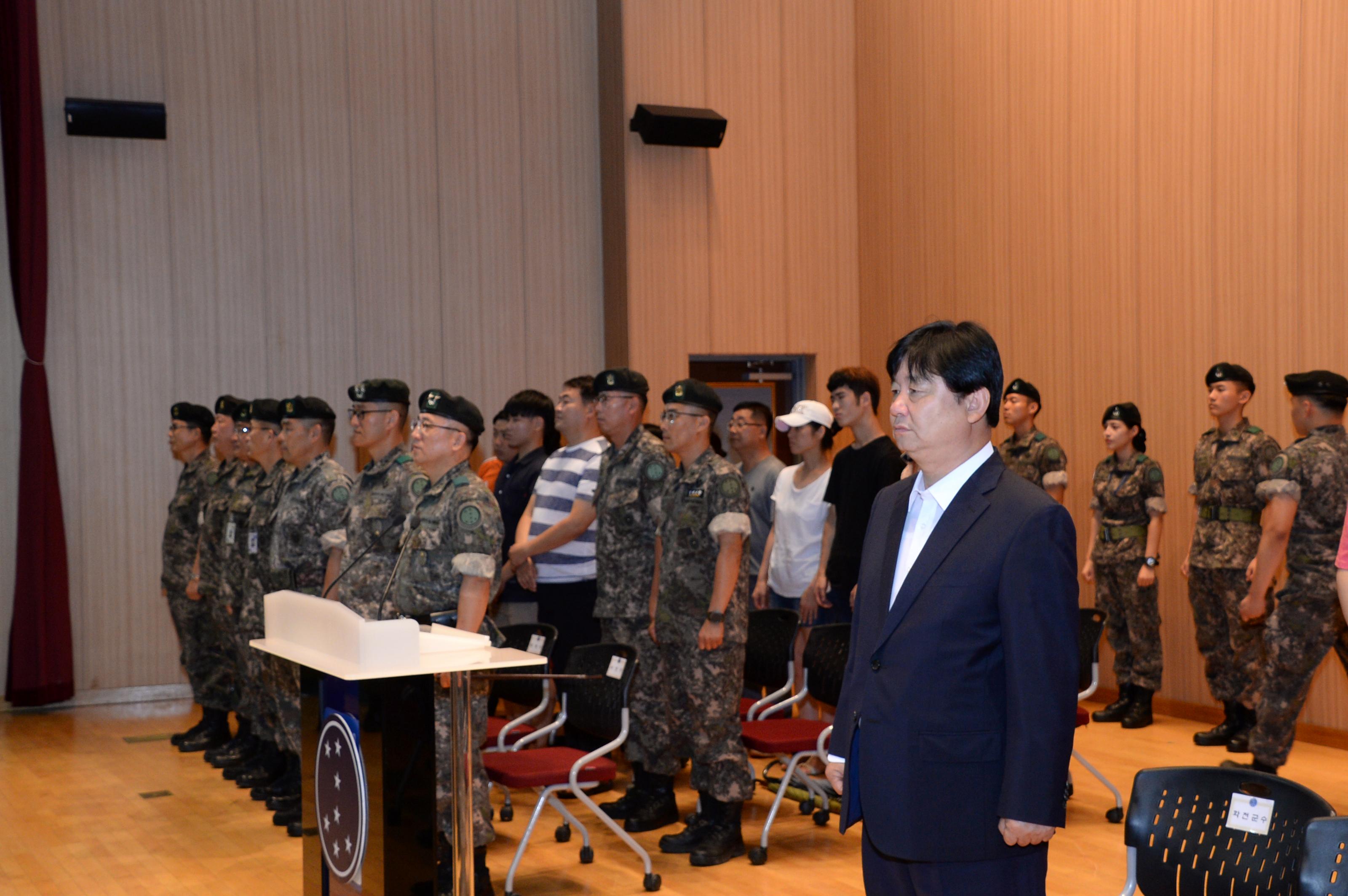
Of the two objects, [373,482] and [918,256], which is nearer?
[373,482]

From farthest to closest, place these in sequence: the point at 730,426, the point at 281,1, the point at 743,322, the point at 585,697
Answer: the point at 743,322, the point at 281,1, the point at 730,426, the point at 585,697

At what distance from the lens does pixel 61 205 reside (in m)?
7.86

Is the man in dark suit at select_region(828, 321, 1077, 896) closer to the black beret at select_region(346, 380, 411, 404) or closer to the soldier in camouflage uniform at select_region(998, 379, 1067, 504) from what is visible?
the black beret at select_region(346, 380, 411, 404)

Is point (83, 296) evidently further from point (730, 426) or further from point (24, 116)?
point (730, 426)

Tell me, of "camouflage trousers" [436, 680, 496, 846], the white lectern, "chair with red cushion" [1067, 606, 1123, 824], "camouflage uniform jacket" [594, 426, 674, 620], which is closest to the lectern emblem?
the white lectern

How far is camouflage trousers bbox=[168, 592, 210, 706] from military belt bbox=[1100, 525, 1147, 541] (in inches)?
199

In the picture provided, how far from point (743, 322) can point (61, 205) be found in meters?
4.81

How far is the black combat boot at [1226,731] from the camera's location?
19.5 ft

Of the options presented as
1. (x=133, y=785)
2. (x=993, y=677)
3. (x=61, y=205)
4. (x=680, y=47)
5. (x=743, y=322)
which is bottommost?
(x=133, y=785)

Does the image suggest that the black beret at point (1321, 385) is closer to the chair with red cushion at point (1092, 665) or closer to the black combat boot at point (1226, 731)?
the chair with red cushion at point (1092, 665)

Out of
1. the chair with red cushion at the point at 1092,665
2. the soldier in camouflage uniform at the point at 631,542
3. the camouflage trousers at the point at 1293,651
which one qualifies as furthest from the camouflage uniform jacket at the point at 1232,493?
the soldier in camouflage uniform at the point at 631,542

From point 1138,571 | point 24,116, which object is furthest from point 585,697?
point 24,116

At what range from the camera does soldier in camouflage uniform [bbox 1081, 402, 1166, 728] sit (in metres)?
6.53

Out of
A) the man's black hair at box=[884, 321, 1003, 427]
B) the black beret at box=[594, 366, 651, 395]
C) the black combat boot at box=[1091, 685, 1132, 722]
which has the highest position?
the man's black hair at box=[884, 321, 1003, 427]
